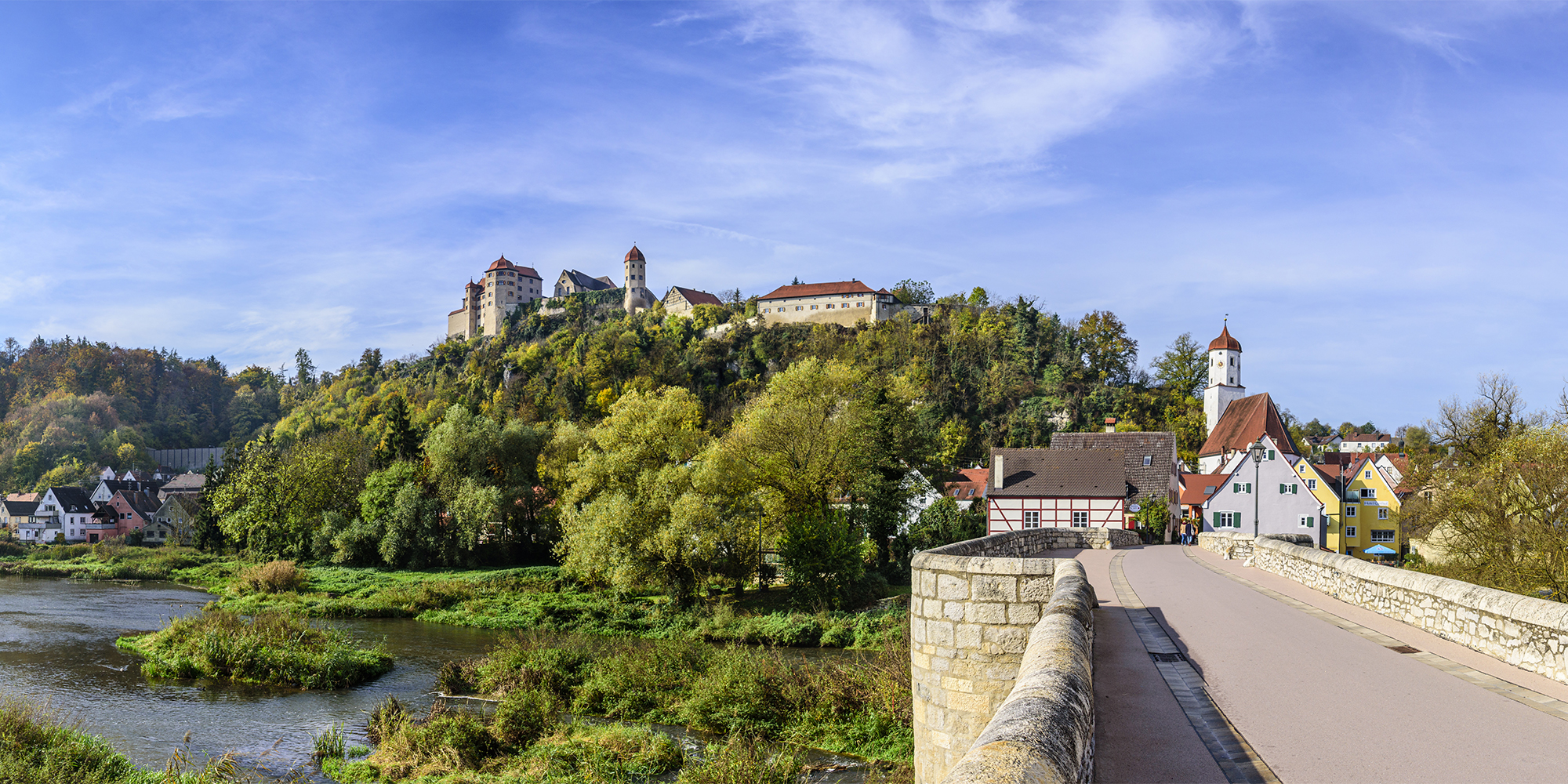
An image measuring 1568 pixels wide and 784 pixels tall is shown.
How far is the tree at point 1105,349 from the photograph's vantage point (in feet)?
253

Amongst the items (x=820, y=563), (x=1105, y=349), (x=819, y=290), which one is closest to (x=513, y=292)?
(x=819, y=290)

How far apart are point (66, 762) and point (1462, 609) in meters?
18.2

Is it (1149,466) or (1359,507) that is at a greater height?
(1149,466)

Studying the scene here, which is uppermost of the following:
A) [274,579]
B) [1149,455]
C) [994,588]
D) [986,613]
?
[1149,455]

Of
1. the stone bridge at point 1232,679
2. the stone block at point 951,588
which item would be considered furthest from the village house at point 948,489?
the stone block at point 951,588

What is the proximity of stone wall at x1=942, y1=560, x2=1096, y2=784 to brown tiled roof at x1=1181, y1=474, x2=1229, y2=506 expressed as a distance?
4468 cm

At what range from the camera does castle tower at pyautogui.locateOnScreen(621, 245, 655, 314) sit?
370ft

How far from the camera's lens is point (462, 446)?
43656 mm

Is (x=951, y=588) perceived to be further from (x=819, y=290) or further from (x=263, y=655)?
(x=819, y=290)

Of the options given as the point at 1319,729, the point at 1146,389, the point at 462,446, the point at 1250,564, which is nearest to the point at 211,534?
the point at 462,446

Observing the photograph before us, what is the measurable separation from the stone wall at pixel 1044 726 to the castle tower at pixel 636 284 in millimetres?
108758

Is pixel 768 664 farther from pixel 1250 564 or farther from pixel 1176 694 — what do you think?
pixel 1176 694

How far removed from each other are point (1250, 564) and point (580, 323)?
93.0 metres

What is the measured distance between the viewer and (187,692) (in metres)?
19.5
